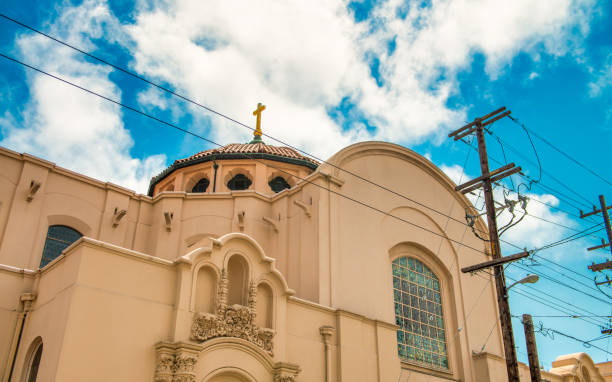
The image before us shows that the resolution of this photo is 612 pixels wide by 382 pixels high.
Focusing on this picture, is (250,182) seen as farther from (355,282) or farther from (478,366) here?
(478,366)

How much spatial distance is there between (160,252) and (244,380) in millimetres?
7584

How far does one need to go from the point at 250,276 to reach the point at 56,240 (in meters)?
7.44

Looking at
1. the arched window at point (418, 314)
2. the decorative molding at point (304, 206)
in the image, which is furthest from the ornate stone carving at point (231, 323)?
the arched window at point (418, 314)

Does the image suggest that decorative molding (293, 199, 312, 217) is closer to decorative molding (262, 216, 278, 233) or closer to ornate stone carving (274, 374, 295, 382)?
decorative molding (262, 216, 278, 233)

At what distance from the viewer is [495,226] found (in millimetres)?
16922

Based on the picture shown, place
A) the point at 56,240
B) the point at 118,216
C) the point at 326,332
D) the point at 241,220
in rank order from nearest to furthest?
1. the point at 326,332
2. the point at 56,240
3. the point at 118,216
4. the point at 241,220

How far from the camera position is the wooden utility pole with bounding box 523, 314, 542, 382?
15305 mm

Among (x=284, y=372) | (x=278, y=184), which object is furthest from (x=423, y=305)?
(x=278, y=184)

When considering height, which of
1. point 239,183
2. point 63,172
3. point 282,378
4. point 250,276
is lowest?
point 282,378

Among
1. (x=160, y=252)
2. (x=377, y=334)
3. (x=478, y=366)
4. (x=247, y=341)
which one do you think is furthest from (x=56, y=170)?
(x=478, y=366)

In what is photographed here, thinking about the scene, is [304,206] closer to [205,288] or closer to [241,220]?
[241,220]

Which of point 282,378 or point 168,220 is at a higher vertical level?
point 168,220

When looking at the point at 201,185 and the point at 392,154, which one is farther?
the point at 201,185

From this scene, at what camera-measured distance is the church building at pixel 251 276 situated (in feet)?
42.0
